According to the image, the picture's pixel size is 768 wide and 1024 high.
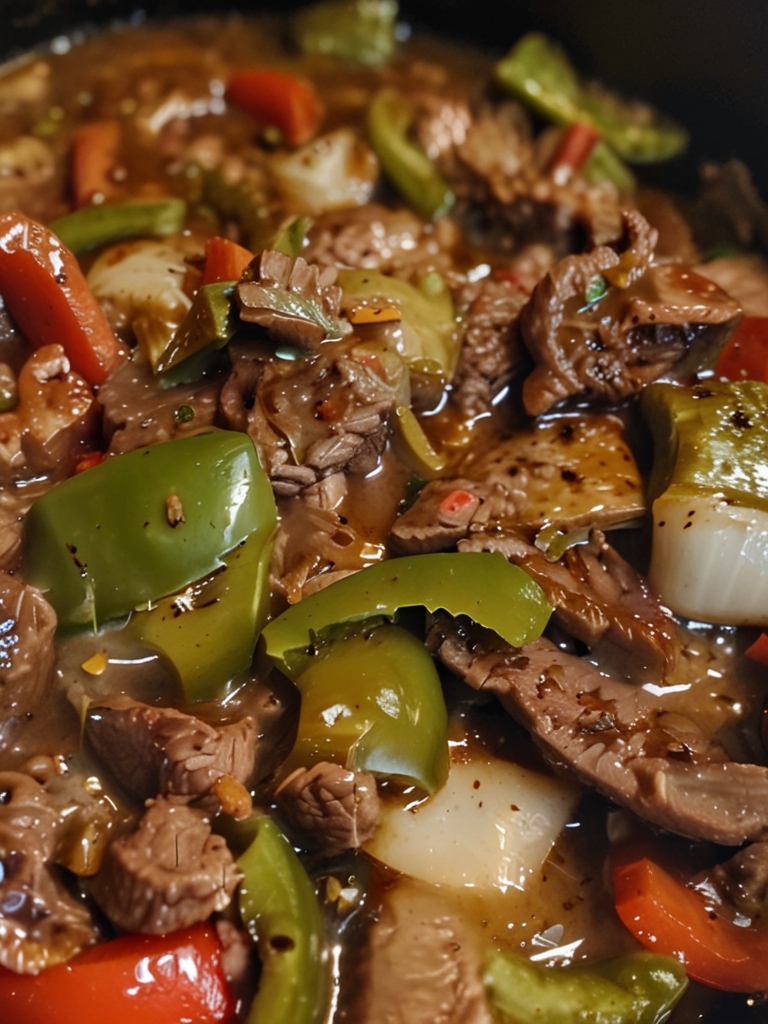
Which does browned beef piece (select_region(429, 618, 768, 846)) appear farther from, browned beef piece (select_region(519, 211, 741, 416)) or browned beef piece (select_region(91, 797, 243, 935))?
browned beef piece (select_region(519, 211, 741, 416))

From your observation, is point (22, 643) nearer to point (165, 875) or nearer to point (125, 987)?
point (165, 875)

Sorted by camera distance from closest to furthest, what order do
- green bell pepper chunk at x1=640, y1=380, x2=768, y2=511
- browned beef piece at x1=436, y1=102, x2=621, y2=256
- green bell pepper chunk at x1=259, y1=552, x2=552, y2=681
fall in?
green bell pepper chunk at x1=259, y1=552, x2=552, y2=681, green bell pepper chunk at x1=640, y1=380, x2=768, y2=511, browned beef piece at x1=436, y1=102, x2=621, y2=256

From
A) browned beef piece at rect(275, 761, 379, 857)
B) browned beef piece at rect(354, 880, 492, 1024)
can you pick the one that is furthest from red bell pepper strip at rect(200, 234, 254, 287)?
browned beef piece at rect(354, 880, 492, 1024)

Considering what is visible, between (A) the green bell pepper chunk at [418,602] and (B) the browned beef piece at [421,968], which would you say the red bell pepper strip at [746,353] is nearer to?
(A) the green bell pepper chunk at [418,602]

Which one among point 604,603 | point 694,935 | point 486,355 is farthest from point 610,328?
point 694,935

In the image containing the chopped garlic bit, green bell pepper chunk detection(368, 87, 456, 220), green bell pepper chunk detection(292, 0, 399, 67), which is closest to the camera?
the chopped garlic bit
